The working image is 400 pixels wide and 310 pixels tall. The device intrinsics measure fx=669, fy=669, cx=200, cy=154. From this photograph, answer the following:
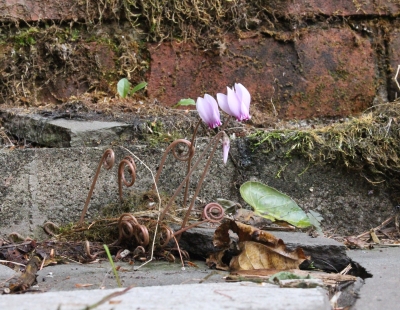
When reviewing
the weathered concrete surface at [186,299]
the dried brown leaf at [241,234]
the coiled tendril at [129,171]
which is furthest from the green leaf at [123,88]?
the weathered concrete surface at [186,299]

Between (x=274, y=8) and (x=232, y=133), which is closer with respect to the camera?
(x=232, y=133)

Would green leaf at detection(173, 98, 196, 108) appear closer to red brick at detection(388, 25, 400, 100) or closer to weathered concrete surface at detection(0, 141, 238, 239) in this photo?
weathered concrete surface at detection(0, 141, 238, 239)

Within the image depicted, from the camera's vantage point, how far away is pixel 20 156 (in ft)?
6.60

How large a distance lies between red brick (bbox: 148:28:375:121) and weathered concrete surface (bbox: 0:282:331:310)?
136 cm

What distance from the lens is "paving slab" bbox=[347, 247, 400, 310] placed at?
48.7 inches

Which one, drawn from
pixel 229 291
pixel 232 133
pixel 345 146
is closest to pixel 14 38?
pixel 232 133

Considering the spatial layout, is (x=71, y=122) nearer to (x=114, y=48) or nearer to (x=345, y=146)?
(x=114, y=48)

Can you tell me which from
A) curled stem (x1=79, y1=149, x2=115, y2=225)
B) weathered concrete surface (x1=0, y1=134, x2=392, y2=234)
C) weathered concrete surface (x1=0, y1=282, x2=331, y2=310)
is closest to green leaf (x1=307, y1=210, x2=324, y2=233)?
weathered concrete surface (x1=0, y1=134, x2=392, y2=234)

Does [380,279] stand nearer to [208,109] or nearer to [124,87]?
[208,109]

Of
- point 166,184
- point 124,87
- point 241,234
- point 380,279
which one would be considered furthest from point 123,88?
point 380,279

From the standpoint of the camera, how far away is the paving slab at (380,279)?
1236 millimetres

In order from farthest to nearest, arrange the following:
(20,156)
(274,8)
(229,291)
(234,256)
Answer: (274,8), (20,156), (234,256), (229,291)

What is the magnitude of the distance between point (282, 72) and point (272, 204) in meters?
0.66

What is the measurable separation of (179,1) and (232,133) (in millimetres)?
538
